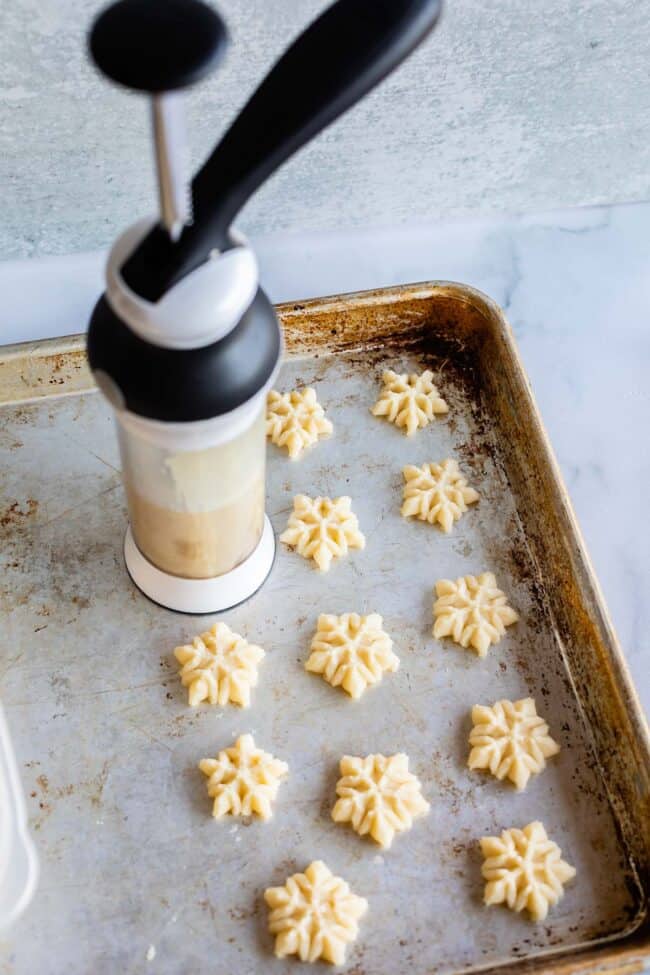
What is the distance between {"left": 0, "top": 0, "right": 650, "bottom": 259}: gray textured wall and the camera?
90 cm

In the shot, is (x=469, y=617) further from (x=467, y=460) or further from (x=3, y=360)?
(x=3, y=360)

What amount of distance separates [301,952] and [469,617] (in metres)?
0.27

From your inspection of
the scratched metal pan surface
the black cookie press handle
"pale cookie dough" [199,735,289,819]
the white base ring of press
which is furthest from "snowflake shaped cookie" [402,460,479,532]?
the black cookie press handle

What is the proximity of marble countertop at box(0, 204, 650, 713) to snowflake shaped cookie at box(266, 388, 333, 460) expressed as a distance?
0.62 ft

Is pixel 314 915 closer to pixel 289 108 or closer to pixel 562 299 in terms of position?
pixel 289 108

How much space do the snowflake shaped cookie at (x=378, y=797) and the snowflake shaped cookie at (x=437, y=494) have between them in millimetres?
203

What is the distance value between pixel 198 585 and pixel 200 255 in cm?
31

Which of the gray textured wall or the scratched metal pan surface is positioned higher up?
the gray textured wall

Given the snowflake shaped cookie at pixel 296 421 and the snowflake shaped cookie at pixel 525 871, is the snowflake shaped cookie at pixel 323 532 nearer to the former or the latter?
the snowflake shaped cookie at pixel 296 421

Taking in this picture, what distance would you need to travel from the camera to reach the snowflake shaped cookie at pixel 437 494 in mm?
887

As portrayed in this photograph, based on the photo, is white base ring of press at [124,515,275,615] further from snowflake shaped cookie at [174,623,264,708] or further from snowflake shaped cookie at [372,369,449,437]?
snowflake shaped cookie at [372,369,449,437]

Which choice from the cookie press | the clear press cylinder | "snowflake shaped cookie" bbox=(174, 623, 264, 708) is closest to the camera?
the cookie press

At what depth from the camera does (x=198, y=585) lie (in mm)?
830

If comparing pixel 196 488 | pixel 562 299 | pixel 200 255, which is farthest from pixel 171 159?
pixel 562 299
